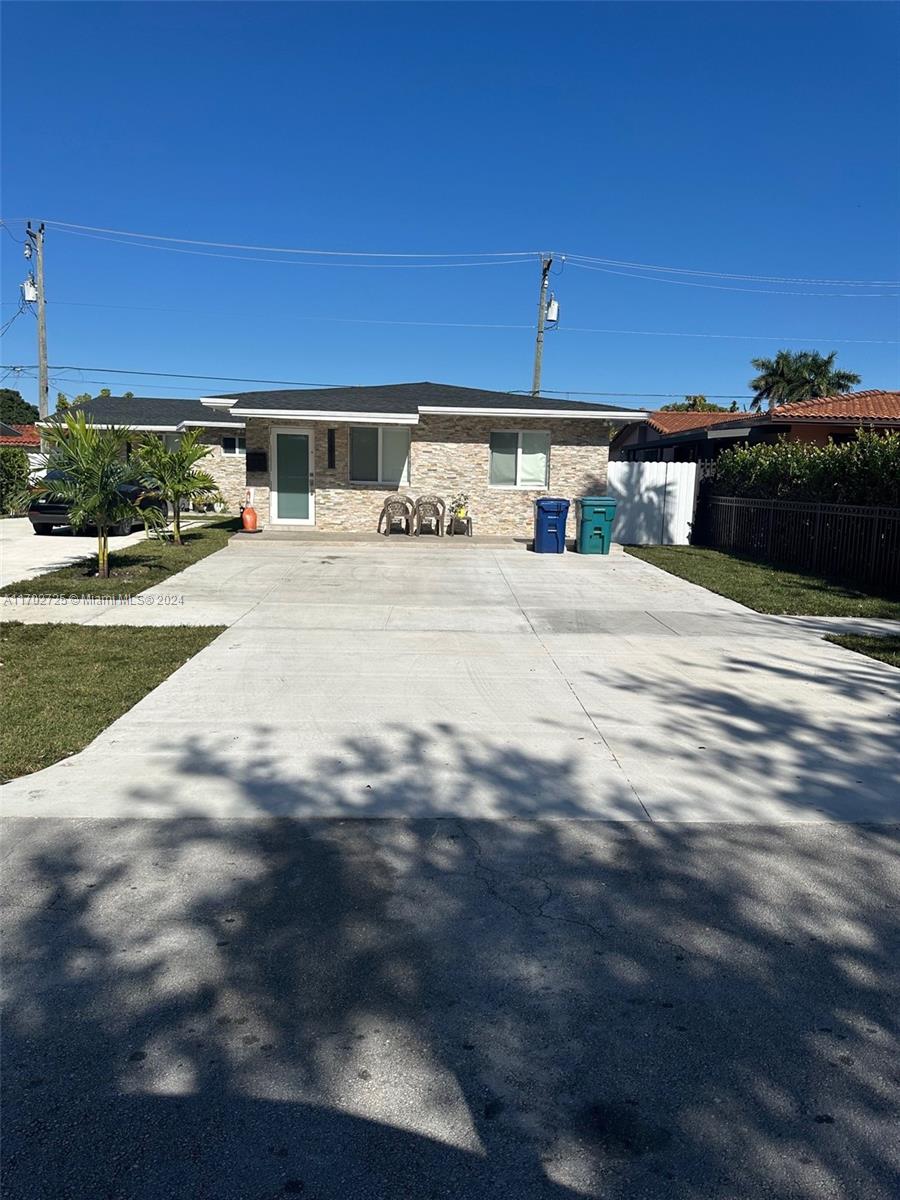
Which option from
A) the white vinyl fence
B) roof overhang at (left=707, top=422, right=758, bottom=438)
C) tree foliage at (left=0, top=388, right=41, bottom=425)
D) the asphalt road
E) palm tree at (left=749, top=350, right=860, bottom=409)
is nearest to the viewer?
the asphalt road

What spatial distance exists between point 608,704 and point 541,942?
349cm

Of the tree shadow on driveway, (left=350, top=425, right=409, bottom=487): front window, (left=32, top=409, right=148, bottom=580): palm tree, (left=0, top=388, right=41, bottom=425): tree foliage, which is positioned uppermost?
(left=0, top=388, right=41, bottom=425): tree foliage

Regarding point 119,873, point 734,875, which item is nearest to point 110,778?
point 119,873

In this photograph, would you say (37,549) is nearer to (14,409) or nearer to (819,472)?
(819,472)

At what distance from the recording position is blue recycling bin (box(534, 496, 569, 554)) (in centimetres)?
1705

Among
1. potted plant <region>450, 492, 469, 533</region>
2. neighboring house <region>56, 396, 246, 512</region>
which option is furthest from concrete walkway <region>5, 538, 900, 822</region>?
neighboring house <region>56, 396, 246, 512</region>

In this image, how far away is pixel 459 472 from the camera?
20.3m

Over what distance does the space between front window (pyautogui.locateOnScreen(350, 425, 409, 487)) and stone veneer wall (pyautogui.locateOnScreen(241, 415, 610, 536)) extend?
194mm

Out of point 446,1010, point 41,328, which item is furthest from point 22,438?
point 446,1010

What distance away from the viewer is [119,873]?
12.4ft

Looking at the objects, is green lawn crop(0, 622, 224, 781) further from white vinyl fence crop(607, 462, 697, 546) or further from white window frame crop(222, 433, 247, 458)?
white window frame crop(222, 433, 247, 458)

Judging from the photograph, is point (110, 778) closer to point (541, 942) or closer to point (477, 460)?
point (541, 942)

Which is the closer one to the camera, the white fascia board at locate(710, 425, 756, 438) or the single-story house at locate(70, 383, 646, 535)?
the single-story house at locate(70, 383, 646, 535)

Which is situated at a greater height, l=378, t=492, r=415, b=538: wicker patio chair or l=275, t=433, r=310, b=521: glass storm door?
l=275, t=433, r=310, b=521: glass storm door
